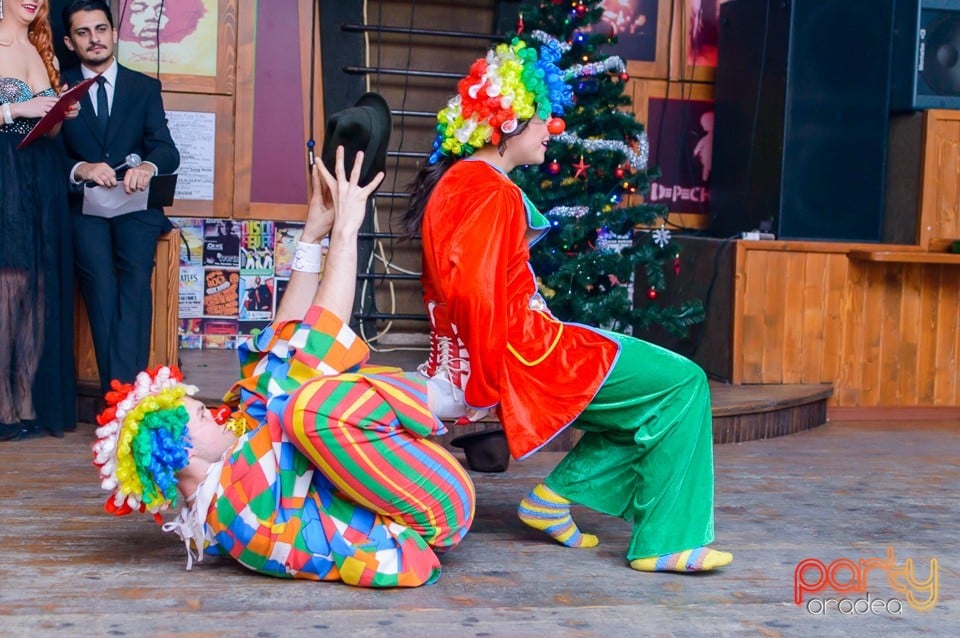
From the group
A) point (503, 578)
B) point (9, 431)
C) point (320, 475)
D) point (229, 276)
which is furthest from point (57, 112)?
point (503, 578)

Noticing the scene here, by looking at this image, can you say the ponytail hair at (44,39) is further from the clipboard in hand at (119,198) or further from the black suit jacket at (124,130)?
the clipboard in hand at (119,198)

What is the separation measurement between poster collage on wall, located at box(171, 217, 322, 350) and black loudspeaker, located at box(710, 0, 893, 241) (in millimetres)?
2387

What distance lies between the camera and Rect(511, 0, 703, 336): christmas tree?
4.94 m

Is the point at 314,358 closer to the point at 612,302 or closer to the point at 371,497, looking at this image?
the point at 371,497

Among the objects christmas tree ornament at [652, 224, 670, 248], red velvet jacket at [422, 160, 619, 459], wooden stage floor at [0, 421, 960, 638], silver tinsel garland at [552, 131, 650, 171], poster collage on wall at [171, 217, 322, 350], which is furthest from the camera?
poster collage on wall at [171, 217, 322, 350]

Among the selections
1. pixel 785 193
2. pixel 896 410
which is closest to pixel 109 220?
pixel 785 193

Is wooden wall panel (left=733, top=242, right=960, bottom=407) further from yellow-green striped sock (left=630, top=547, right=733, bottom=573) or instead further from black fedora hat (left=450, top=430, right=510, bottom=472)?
yellow-green striped sock (left=630, top=547, right=733, bottom=573)

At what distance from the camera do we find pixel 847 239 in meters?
5.69

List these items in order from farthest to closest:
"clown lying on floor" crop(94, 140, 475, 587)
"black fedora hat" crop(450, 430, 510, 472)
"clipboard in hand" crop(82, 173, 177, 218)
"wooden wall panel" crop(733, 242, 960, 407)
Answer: "wooden wall panel" crop(733, 242, 960, 407)
"clipboard in hand" crop(82, 173, 177, 218)
"black fedora hat" crop(450, 430, 510, 472)
"clown lying on floor" crop(94, 140, 475, 587)

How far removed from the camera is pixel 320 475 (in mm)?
2922

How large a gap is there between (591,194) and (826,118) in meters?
1.36

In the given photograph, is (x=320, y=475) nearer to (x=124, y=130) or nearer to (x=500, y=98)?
(x=500, y=98)

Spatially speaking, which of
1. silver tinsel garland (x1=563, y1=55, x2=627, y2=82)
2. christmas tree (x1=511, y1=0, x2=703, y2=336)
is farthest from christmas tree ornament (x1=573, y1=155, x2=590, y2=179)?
silver tinsel garland (x1=563, y1=55, x2=627, y2=82)

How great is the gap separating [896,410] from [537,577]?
3.30 m
